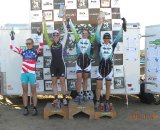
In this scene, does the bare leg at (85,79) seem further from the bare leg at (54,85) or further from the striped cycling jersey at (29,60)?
the striped cycling jersey at (29,60)

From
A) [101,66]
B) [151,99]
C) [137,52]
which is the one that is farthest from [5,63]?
[151,99]

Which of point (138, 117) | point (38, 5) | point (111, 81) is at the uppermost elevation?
point (38, 5)

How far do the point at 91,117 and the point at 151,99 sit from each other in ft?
7.81

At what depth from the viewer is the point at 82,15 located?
8.33 m

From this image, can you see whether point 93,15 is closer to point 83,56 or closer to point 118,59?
point 83,56

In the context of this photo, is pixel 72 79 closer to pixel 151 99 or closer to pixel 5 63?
pixel 5 63

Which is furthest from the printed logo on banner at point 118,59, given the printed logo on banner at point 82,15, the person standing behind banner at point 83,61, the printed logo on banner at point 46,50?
the printed logo on banner at point 46,50

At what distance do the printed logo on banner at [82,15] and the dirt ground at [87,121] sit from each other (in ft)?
8.05

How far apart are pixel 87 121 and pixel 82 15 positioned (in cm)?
276

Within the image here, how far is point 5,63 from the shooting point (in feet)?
27.8

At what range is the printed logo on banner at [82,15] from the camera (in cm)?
832

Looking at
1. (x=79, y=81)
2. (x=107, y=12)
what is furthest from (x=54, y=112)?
(x=107, y=12)

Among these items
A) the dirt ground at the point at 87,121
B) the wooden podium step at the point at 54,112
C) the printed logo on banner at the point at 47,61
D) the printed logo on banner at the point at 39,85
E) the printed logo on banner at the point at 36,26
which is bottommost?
the dirt ground at the point at 87,121

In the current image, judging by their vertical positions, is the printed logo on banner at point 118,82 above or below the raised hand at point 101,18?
below
